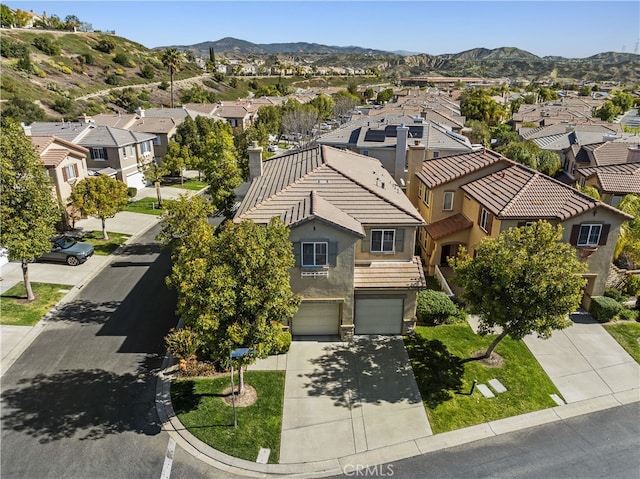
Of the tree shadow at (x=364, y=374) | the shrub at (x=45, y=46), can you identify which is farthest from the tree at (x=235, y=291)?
the shrub at (x=45, y=46)

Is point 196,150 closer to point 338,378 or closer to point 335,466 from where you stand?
point 338,378

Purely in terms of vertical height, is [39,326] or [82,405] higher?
[39,326]

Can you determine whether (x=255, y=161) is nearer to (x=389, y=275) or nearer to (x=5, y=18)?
(x=389, y=275)

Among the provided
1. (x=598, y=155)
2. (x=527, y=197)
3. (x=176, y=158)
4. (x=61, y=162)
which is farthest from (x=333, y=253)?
(x=598, y=155)

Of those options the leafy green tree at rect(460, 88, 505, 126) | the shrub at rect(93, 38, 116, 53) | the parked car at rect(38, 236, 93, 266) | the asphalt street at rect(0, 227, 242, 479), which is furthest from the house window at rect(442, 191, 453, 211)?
the shrub at rect(93, 38, 116, 53)

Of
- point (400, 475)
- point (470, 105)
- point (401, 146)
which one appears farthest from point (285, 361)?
point (470, 105)

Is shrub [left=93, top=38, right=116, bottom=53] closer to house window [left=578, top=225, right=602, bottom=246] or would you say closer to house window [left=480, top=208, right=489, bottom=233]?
house window [left=480, top=208, right=489, bottom=233]
